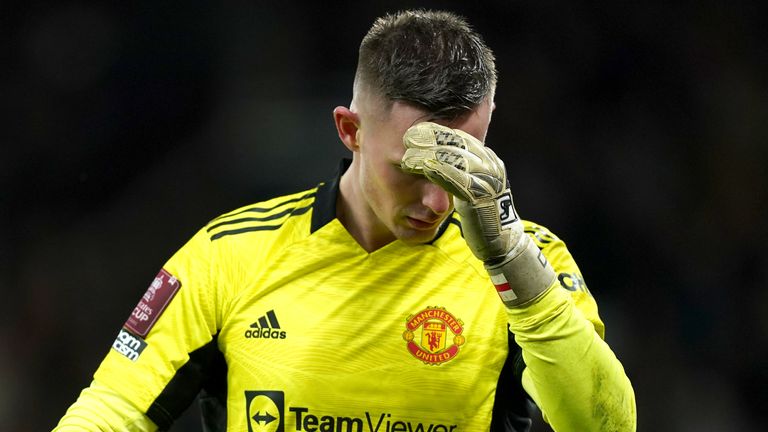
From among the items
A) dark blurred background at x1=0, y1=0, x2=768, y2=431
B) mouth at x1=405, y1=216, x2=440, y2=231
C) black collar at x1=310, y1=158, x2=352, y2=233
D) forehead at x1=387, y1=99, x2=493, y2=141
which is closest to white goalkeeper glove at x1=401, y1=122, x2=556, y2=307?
forehead at x1=387, y1=99, x2=493, y2=141

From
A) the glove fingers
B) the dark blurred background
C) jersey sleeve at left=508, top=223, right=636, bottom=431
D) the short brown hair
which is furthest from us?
the dark blurred background

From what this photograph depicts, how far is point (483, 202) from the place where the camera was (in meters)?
2.07

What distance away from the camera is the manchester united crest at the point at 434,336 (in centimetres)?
245

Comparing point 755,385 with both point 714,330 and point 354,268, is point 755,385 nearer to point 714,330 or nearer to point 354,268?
point 714,330

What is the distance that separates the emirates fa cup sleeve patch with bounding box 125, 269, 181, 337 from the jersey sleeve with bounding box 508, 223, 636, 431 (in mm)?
849

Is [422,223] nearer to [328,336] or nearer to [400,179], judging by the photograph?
[400,179]

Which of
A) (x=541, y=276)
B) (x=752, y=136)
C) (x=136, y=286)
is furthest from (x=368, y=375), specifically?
(x=752, y=136)

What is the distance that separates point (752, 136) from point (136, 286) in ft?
9.88

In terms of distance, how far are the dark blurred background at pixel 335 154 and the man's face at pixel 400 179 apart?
97.3 inches

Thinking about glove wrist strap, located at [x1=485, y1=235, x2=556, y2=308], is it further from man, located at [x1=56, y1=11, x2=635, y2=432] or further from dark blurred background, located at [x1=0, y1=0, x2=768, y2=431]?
dark blurred background, located at [x1=0, y1=0, x2=768, y2=431]

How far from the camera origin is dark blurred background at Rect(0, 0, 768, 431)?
486 cm

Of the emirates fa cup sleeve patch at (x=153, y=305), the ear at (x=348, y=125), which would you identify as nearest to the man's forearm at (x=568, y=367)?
the ear at (x=348, y=125)

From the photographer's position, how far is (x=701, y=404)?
4.88 meters

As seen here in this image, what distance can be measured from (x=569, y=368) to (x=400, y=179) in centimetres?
54
